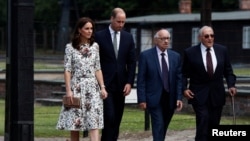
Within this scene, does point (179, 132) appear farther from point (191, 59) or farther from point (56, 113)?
point (56, 113)

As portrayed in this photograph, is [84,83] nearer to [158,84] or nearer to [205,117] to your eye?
[158,84]

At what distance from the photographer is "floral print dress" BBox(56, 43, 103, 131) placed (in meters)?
12.6

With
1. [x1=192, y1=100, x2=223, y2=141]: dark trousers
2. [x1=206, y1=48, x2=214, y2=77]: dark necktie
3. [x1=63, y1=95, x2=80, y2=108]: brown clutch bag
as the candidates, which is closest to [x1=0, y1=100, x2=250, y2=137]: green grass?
[x1=192, y1=100, x2=223, y2=141]: dark trousers

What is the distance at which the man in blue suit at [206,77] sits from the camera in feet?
44.4

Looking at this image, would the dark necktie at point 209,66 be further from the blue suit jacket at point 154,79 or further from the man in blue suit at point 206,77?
the blue suit jacket at point 154,79

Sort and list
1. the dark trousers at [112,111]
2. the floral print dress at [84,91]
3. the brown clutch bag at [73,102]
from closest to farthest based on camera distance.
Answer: the brown clutch bag at [73,102] < the floral print dress at [84,91] < the dark trousers at [112,111]

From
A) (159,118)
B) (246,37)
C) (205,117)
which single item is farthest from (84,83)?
(246,37)

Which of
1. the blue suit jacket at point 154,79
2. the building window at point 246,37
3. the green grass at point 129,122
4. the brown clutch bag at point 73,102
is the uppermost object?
→ the building window at point 246,37

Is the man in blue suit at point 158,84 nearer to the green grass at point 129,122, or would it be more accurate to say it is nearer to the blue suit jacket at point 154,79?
the blue suit jacket at point 154,79

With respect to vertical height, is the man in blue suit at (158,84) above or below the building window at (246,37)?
below

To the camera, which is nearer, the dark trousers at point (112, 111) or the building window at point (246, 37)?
the dark trousers at point (112, 111)

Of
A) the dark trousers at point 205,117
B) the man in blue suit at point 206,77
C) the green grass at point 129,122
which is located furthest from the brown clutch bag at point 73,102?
the green grass at point 129,122

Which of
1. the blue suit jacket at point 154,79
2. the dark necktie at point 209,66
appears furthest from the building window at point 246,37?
the blue suit jacket at point 154,79

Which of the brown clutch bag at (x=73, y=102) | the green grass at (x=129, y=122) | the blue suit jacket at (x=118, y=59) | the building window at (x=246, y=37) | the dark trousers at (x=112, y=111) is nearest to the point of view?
the brown clutch bag at (x=73, y=102)
